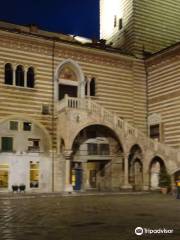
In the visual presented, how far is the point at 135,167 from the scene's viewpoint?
35188 mm

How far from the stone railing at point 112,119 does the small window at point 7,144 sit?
4.25m

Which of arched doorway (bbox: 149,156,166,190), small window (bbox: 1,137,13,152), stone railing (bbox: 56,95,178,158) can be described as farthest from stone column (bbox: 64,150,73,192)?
arched doorway (bbox: 149,156,166,190)

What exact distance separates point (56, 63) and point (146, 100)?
356 inches

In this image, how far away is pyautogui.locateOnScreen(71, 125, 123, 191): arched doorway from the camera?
33.9 metres

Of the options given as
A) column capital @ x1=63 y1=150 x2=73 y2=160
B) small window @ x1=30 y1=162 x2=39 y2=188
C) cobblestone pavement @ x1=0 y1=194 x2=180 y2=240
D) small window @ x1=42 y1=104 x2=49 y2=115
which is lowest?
cobblestone pavement @ x1=0 y1=194 x2=180 y2=240

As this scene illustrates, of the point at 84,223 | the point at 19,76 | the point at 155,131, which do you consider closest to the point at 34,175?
the point at 19,76

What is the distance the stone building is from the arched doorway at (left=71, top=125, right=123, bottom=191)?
3.2 inches

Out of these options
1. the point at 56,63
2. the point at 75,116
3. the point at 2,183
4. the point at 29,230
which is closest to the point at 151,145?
the point at 75,116

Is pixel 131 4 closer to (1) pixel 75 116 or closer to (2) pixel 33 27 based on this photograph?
(2) pixel 33 27

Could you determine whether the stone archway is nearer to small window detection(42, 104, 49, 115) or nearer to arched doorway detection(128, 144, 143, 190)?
small window detection(42, 104, 49, 115)

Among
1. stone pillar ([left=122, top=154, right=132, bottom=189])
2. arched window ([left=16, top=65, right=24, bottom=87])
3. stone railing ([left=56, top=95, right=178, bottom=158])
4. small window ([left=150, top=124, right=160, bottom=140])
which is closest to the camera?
arched window ([left=16, top=65, right=24, bottom=87])

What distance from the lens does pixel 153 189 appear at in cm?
3384

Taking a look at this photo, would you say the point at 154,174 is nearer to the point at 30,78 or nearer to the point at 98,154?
the point at 98,154

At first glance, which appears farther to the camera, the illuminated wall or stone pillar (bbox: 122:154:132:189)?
the illuminated wall
